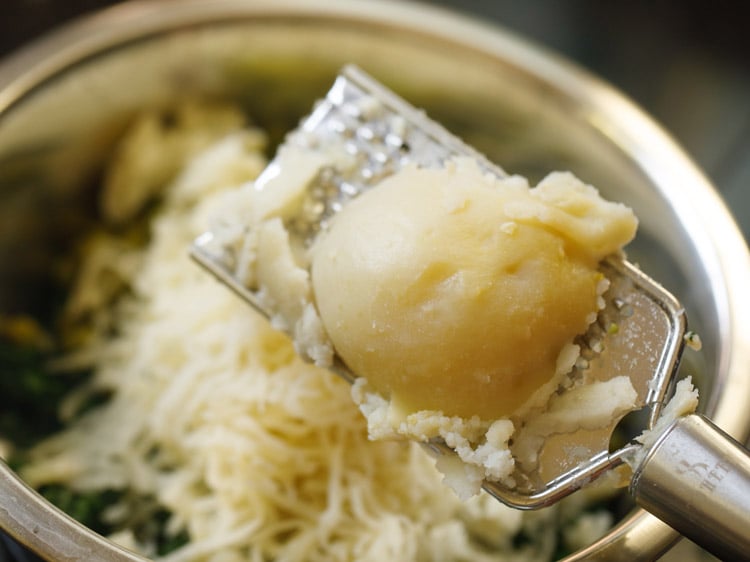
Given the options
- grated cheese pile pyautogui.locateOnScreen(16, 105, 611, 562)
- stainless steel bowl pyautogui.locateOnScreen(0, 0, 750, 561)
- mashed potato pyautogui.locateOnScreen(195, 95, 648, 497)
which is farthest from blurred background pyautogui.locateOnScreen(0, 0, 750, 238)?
mashed potato pyautogui.locateOnScreen(195, 95, 648, 497)

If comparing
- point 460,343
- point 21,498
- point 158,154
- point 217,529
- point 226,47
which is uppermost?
point 226,47

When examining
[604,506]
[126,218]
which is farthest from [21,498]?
[604,506]

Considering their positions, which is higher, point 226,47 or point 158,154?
point 226,47

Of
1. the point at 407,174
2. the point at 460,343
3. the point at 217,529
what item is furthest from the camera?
the point at 217,529

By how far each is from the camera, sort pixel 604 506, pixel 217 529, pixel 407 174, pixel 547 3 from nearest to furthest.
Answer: pixel 407 174, pixel 217 529, pixel 604 506, pixel 547 3

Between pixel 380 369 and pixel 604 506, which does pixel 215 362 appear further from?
pixel 604 506

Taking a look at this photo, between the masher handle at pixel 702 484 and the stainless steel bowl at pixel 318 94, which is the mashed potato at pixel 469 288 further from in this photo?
the stainless steel bowl at pixel 318 94

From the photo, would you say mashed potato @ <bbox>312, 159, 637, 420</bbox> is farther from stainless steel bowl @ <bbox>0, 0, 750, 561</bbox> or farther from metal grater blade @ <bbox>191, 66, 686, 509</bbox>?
stainless steel bowl @ <bbox>0, 0, 750, 561</bbox>
